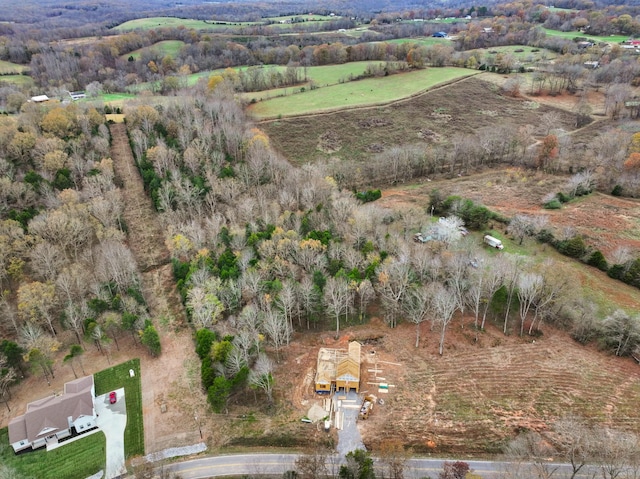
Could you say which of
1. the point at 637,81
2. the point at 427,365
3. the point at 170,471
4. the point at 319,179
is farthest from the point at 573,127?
the point at 170,471

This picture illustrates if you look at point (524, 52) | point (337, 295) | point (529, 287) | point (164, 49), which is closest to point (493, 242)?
point (529, 287)

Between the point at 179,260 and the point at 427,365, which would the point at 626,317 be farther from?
the point at 179,260

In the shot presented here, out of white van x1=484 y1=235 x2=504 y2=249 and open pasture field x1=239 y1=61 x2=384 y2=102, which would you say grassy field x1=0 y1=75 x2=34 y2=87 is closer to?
open pasture field x1=239 y1=61 x2=384 y2=102

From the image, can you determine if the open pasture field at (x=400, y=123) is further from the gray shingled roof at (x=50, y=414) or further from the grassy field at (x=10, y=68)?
the grassy field at (x=10, y=68)

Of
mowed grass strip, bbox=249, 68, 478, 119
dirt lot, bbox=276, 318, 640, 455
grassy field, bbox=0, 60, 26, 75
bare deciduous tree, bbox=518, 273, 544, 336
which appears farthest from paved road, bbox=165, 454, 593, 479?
grassy field, bbox=0, 60, 26, 75

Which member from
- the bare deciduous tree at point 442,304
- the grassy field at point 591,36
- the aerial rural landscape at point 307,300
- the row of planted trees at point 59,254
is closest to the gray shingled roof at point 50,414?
the aerial rural landscape at point 307,300

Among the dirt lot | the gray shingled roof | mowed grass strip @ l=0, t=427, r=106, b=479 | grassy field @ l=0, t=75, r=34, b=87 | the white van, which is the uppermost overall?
grassy field @ l=0, t=75, r=34, b=87
